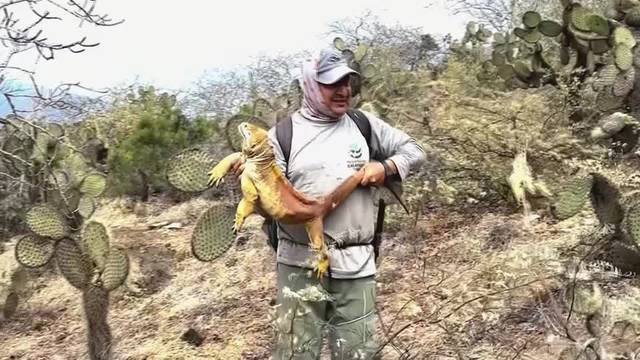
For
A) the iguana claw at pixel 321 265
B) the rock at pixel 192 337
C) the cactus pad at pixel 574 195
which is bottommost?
the rock at pixel 192 337

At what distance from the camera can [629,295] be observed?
14.2ft

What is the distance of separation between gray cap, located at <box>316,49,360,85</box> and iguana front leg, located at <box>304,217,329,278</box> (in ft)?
1.62

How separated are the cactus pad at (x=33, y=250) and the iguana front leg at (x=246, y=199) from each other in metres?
2.31

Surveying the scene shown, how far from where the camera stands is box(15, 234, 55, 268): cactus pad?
505 centimetres

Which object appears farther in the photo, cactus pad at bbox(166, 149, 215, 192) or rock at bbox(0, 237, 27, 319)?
rock at bbox(0, 237, 27, 319)

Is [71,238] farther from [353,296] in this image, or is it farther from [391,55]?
[391,55]

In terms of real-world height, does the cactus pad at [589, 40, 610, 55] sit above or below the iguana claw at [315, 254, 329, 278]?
above

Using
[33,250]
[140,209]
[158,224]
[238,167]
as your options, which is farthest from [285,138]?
[140,209]

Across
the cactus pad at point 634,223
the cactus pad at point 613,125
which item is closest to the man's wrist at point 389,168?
the cactus pad at point 634,223

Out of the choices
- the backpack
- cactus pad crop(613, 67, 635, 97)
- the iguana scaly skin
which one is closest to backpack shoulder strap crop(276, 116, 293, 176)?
the backpack

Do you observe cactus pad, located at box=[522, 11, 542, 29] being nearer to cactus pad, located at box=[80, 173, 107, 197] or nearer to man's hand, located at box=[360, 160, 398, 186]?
cactus pad, located at box=[80, 173, 107, 197]

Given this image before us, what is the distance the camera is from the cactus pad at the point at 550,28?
8.24 metres

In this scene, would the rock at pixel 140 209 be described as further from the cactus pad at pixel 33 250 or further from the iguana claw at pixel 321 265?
the iguana claw at pixel 321 265

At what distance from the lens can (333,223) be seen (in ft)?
10.5
